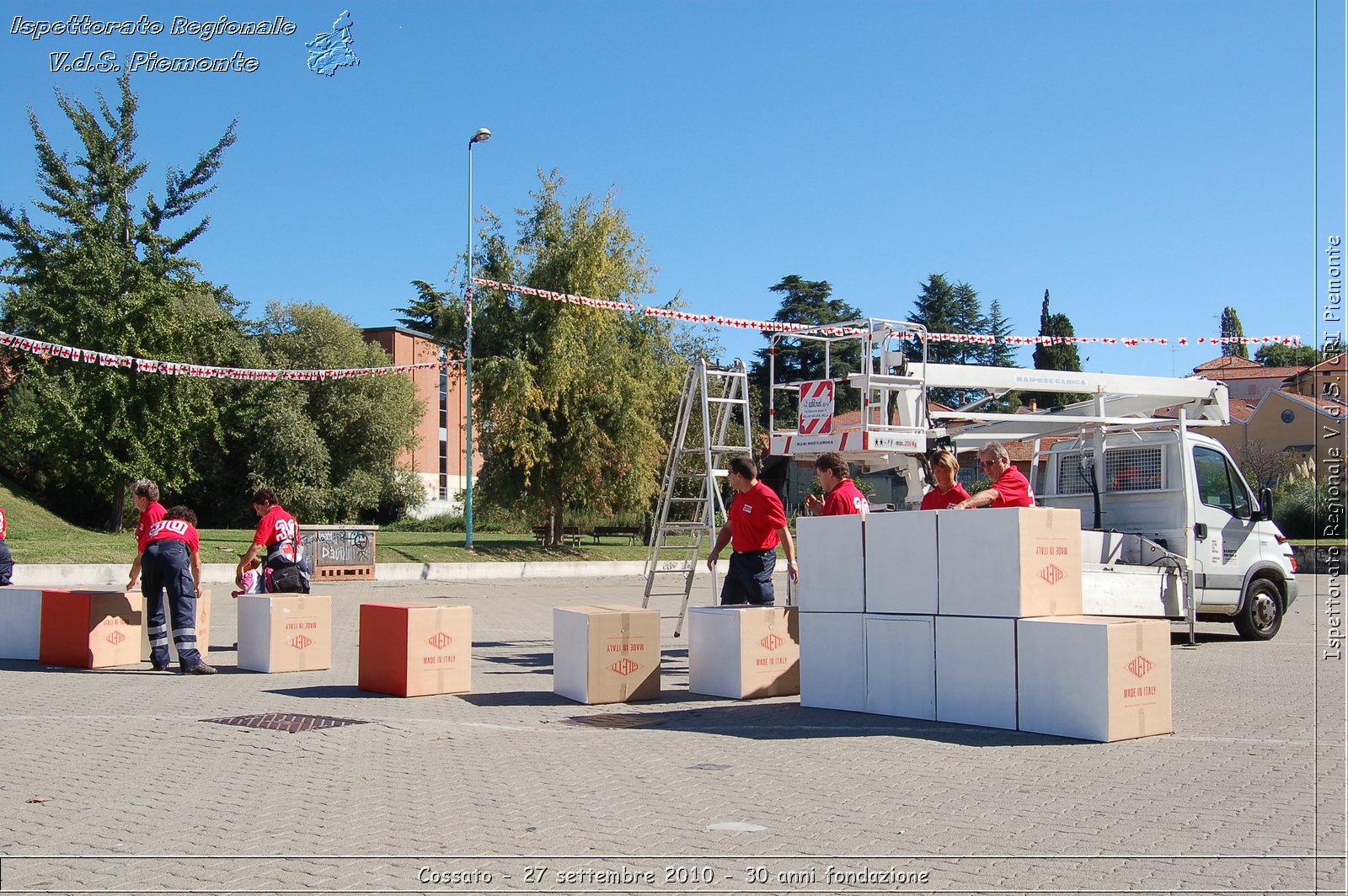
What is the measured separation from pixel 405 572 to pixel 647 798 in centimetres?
2412

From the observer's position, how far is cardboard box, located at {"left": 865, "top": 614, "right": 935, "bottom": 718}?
28.4 ft

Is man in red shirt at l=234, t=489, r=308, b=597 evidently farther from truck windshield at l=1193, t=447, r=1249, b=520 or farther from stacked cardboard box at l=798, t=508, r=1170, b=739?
truck windshield at l=1193, t=447, r=1249, b=520

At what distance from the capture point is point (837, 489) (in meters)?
10.6

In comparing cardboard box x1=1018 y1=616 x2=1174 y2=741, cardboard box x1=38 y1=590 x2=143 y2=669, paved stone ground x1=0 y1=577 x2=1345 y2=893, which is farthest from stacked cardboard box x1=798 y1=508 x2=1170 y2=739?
cardboard box x1=38 y1=590 x2=143 y2=669

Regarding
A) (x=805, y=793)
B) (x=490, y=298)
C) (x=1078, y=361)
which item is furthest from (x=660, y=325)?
(x=1078, y=361)

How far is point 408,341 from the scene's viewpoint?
74.0 meters

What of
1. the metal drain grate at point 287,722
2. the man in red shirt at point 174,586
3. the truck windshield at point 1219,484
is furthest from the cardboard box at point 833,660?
the truck windshield at point 1219,484

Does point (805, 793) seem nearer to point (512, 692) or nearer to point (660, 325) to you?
point (512, 692)

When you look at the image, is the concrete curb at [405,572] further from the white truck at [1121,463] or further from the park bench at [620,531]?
the park bench at [620,531]

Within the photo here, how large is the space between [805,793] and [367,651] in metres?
5.54

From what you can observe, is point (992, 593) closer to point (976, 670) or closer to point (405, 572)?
point (976, 670)

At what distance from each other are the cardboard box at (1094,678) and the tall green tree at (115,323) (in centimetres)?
2985

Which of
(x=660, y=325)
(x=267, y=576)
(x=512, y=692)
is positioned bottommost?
(x=512, y=692)

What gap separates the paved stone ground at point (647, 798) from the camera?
4859mm
